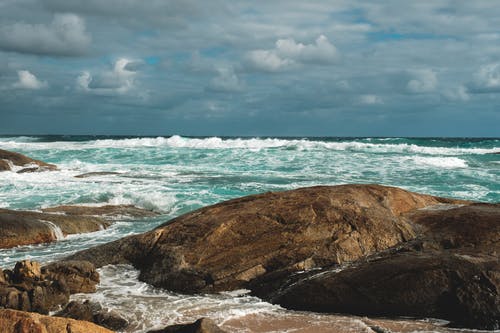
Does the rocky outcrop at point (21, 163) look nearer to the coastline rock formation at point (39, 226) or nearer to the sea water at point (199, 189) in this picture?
the sea water at point (199, 189)

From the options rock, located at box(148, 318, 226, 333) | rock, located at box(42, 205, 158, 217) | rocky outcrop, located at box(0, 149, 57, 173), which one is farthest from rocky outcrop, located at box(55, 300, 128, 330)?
rocky outcrop, located at box(0, 149, 57, 173)

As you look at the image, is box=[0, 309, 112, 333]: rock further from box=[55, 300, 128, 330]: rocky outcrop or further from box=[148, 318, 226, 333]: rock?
box=[55, 300, 128, 330]: rocky outcrop

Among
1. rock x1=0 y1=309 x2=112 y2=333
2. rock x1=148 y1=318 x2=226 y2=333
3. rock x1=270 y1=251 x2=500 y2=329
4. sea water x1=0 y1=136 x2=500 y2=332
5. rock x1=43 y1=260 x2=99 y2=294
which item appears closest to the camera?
rock x1=0 y1=309 x2=112 y2=333

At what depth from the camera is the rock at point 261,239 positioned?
6.89 meters

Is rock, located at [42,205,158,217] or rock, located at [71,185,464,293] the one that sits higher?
rock, located at [71,185,464,293]

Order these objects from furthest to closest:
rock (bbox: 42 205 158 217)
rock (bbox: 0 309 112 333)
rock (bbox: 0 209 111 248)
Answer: rock (bbox: 42 205 158 217) < rock (bbox: 0 209 111 248) < rock (bbox: 0 309 112 333)

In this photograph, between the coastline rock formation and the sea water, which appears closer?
the sea water

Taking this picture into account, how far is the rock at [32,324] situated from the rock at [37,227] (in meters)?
6.82

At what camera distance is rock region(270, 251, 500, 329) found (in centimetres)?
547

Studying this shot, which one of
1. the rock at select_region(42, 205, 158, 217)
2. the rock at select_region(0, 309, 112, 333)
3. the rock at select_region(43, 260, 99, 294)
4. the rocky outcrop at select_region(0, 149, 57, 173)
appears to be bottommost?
the rock at select_region(42, 205, 158, 217)

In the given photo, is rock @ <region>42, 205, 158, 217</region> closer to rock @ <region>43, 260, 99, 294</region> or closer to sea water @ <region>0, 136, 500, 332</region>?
sea water @ <region>0, 136, 500, 332</region>

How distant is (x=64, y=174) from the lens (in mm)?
22984

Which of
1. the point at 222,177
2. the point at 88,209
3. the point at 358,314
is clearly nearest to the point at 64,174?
the point at 222,177

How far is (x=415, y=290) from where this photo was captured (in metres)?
5.72
